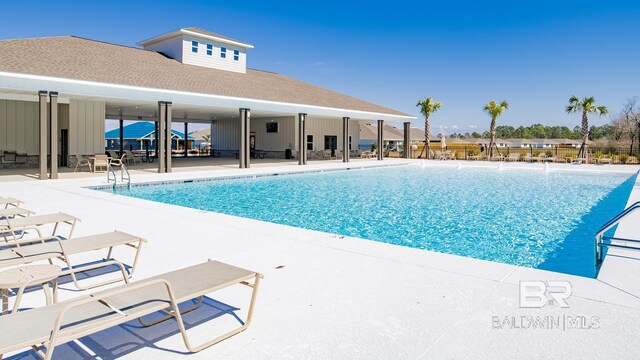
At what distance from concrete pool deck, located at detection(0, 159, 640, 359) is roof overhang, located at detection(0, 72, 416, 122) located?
1080cm

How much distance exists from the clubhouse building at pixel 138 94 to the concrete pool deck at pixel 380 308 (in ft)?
36.7

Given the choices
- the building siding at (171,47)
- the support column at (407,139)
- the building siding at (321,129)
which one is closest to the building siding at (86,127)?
the building siding at (171,47)

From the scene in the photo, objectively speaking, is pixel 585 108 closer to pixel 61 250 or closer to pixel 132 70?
pixel 132 70

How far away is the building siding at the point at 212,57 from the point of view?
2413 centimetres

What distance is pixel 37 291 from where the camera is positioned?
160 inches

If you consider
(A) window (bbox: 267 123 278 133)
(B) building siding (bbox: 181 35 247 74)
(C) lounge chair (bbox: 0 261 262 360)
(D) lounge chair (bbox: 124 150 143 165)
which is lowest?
(C) lounge chair (bbox: 0 261 262 360)

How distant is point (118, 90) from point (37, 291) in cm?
1345

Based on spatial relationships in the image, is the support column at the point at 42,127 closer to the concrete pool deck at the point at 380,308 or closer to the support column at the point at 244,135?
the support column at the point at 244,135

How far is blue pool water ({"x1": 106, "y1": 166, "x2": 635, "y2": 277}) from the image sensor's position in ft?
24.9

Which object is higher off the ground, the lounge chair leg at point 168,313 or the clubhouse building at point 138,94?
the clubhouse building at point 138,94

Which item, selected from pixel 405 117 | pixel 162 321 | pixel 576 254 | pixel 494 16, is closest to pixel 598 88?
pixel 494 16

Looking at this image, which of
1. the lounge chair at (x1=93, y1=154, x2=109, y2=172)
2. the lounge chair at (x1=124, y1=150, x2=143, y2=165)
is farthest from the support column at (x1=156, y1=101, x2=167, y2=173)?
the lounge chair at (x1=124, y1=150, x2=143, y2=165)

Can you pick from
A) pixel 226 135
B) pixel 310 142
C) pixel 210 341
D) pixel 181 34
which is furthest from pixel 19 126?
pixel 210 341

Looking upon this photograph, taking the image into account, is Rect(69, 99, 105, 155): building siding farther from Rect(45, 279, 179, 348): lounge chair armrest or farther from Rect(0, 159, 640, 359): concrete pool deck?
Rect(45, 279, 179, 348): lounge chair armrest
